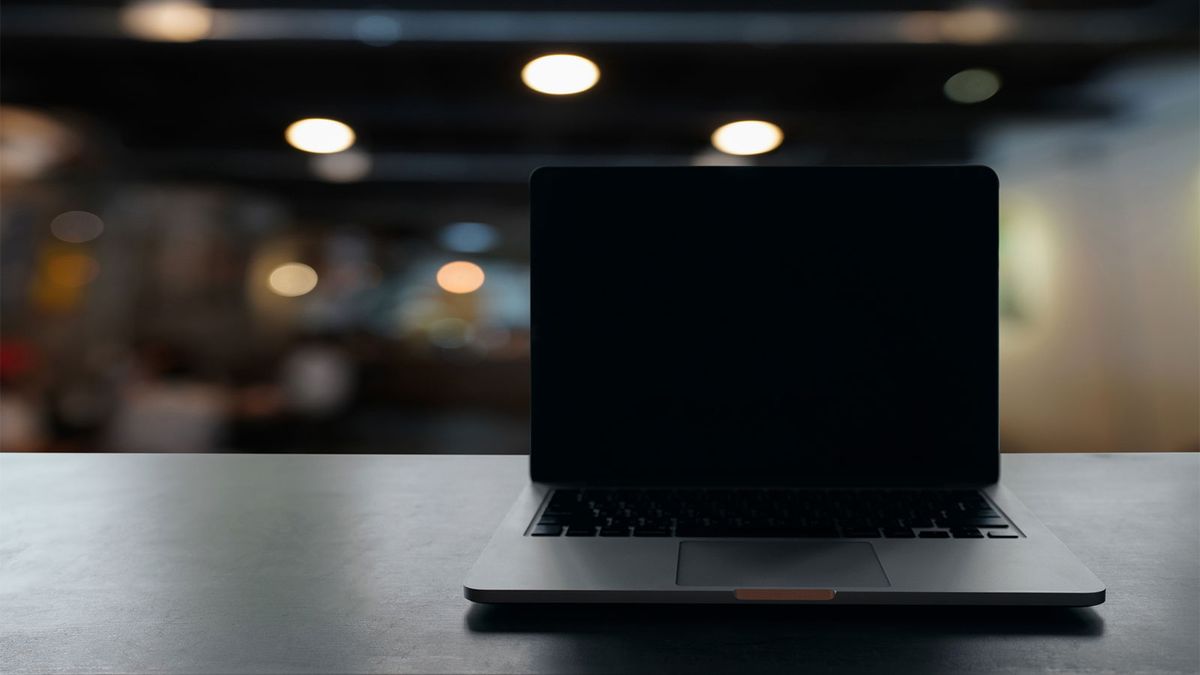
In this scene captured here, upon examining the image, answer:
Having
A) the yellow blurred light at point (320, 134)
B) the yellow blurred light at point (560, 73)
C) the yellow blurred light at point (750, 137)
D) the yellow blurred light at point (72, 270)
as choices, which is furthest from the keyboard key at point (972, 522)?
the yellow blurred light at point (72, 270)

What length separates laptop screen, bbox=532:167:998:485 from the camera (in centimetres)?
62

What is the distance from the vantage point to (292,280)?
496cm

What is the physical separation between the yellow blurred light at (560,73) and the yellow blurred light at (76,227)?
10.0ft

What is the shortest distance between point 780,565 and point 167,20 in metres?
3.65

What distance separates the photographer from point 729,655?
0.37 meters

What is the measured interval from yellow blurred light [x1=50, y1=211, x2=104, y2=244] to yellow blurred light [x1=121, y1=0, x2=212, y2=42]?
1.78 metres

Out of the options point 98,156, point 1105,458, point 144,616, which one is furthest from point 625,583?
point 98,156

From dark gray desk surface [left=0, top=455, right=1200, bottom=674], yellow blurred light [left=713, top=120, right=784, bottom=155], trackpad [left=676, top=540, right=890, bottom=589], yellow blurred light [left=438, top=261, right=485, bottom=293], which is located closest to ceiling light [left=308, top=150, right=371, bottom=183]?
yellow blurred light [left=438, top=261, right=485, bottom=293]

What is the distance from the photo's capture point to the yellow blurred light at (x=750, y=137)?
386 cm

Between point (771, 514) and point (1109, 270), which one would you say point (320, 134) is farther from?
point (771, 514)

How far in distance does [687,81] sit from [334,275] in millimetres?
2555

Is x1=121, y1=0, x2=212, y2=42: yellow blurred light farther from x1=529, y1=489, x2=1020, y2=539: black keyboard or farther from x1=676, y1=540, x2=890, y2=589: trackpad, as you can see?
x1=676, y1=540, x2=890, y2=589: trackpad

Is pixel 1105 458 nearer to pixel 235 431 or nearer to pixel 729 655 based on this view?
pixel 729 655

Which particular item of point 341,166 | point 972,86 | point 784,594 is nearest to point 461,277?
point 341,166
